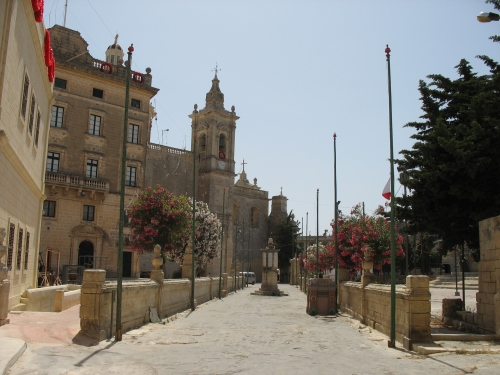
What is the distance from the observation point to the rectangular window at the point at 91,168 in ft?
129

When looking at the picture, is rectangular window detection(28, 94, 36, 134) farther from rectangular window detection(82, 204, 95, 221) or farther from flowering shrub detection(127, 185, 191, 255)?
rectangular window detection(82, 204, 95, 221)

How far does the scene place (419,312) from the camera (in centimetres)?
1152

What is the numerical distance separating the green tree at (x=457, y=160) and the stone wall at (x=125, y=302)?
8.97 m

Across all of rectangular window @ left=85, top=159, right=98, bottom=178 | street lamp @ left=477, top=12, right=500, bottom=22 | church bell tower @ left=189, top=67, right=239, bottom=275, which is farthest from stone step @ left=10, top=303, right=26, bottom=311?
church bell tower @ left=189, top=67, right=239, bottom=275

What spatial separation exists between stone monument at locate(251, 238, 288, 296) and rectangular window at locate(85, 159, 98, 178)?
52.5ft

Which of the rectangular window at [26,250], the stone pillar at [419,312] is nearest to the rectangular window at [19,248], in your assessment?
the rectangular window at [26,250]

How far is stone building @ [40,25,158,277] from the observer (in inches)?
1439

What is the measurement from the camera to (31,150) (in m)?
18.8

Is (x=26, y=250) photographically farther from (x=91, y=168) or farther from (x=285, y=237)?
(x=285, y=237)

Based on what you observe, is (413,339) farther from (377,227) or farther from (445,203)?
(377,227)

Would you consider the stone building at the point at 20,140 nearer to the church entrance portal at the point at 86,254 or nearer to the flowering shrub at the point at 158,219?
the flowering shrub at the point at 158,219

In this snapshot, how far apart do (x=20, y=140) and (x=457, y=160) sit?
43.7ft

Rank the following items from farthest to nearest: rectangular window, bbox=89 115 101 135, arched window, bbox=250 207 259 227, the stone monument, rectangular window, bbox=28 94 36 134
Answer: arched window, bbox=250 207 259 227 < the stone monument < rectangular window, bbox=89 115 101 135 < rectangular window, bbox=28 94 36 134

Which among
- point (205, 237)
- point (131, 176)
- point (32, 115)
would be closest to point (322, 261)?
point (205, 237)
